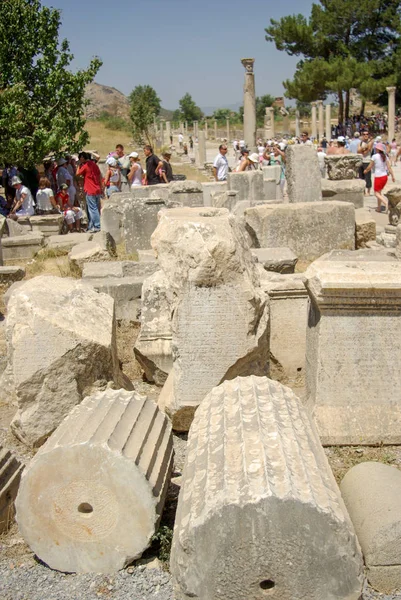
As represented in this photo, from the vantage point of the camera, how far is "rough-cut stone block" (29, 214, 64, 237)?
11.8 meters

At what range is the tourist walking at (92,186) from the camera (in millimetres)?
11602

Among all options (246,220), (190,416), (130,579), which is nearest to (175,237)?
(190,416)

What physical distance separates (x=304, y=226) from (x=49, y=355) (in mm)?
5746

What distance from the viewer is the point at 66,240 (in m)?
10.9

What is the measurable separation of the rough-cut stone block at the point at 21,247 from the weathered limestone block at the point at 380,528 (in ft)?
27.5

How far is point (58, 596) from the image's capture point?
3.10 m

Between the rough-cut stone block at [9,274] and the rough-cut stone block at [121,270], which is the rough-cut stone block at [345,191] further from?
the rough-cut stone block at [9,274]

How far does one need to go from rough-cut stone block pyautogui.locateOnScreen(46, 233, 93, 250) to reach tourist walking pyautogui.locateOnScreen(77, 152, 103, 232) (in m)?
0.87

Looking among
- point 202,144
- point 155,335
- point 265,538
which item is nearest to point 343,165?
point 155,335

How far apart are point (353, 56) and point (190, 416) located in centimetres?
3478

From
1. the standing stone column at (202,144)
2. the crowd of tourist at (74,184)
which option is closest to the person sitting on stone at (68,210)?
the crowd of tourist at (74,184)

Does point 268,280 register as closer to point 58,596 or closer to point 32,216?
point 58,596

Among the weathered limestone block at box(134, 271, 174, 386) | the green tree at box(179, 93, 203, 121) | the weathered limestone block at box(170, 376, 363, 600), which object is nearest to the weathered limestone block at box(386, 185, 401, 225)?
the weathered limestone block at box(134, 271, 174, 386)

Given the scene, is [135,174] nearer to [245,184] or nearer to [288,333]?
[245,184]
